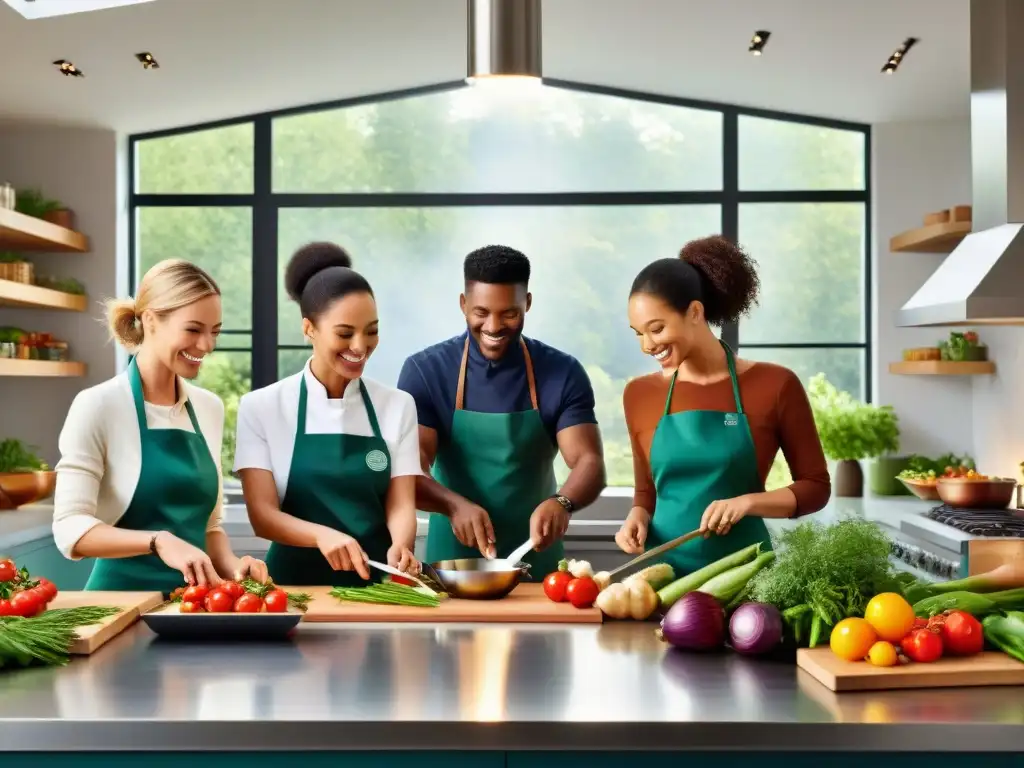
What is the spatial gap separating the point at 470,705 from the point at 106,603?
3.43 ft

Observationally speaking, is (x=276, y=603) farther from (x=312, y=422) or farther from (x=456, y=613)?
(x=312, y=422)

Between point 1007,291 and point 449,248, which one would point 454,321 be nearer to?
point 449,248

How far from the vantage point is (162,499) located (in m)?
2.65

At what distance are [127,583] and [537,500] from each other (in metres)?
1.13

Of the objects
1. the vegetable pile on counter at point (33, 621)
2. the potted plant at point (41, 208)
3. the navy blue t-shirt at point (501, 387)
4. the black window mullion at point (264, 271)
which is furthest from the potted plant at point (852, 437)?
Answer: the vegetable pile on counter at point (33, 621)

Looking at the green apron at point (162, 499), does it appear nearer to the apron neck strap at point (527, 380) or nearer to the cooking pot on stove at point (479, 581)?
the cooking pot on stove at point (479, 581)

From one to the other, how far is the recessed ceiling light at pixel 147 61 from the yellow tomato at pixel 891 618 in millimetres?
4355

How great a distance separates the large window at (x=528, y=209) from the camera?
638 centimetres

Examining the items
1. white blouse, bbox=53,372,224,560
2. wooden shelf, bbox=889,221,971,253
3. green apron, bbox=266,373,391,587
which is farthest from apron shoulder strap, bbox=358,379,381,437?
wooden shelf, bbox=889,221,971,253

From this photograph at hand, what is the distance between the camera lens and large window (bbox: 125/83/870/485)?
6383 millimetres

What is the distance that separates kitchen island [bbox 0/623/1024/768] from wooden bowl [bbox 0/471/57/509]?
3269 mm

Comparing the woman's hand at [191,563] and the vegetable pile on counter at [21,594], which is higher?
the woman's hand at [191,563]

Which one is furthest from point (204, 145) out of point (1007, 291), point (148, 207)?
point (1007, 291)

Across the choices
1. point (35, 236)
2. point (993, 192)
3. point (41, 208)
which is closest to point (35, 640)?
point (993, 192)
